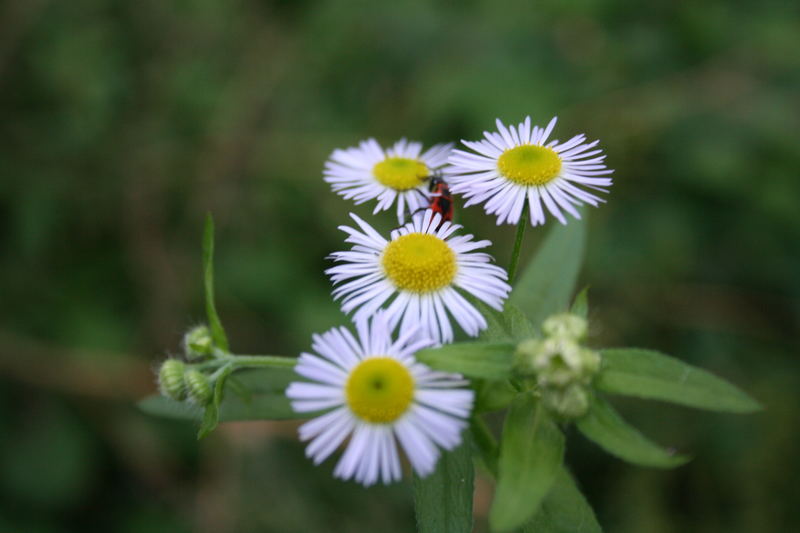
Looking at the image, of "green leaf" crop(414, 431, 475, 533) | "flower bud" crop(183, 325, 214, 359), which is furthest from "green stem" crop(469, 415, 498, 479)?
"flower bud" crop(183, 325, 214, 359)

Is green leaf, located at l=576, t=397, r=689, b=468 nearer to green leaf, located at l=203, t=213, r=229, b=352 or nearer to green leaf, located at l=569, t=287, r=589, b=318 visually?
green leaf, located at l=569, t=287, r=589, b=318

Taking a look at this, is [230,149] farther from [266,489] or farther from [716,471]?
[716,471]

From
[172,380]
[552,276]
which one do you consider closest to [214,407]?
[172,380]

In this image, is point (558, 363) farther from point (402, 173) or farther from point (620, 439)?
point (402, 173)

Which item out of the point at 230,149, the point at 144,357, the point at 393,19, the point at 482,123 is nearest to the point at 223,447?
the point at 144,357

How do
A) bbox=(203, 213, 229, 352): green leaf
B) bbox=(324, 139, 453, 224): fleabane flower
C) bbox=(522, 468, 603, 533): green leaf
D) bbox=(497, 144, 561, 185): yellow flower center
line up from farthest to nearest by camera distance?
bbox=(324, 139, 453, 224): fleabane flower
bbox=(203, 213, 229, 352): green leaf
bbox=(497, 144, 561, 185): yellow flower center
bbox=(522, 468, 603, 533): green leaf

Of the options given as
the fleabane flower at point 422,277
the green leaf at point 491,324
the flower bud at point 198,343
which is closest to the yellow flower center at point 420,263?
the fleabane flower at point 422,277
